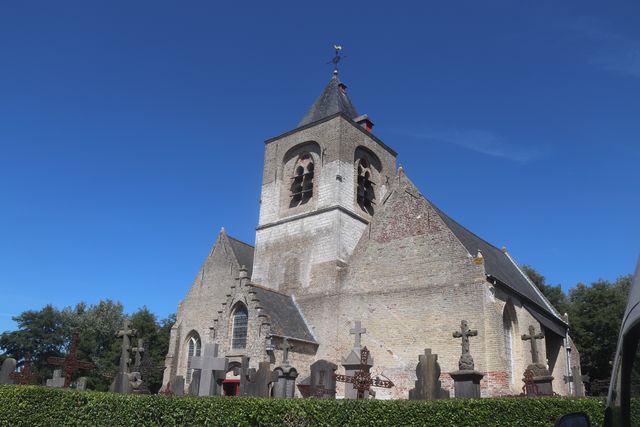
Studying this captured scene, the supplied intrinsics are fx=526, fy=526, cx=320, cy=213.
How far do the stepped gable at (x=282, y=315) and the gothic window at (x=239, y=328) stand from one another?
0.93m

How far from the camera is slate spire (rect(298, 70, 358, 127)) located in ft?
90.5

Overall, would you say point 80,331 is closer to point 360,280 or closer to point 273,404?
point 360,280

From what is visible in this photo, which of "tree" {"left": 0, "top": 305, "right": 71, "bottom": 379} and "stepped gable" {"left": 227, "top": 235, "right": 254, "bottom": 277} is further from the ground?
"stepped gable" {"left": 227, "top": 235, "right": 254, "bottom": 277}

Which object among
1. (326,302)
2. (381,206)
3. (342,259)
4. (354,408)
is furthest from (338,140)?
(354,408)

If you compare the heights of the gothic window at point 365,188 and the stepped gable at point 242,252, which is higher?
the gothic window at point 365,188

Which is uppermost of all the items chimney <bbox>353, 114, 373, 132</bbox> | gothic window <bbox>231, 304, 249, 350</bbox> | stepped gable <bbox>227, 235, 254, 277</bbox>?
chimney <bbox>353, 114, 373, 132</bbox>

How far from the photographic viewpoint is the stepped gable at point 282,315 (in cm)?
2052

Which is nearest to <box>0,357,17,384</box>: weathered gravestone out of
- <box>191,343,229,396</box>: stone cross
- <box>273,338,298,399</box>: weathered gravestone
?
<box>191,343,229,396</box>: stone cross

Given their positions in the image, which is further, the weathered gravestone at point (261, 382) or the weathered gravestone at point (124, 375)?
the weathered gravestone at point (124, 375)

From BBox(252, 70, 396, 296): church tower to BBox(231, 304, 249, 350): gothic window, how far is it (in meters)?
3.33

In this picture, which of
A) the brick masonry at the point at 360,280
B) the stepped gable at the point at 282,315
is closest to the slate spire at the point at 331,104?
the brick masonry at the point at 360,280

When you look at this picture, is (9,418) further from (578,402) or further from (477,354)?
(477,354)

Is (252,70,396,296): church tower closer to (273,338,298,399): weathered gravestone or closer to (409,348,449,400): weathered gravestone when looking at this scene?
(273,338,298,399): weathered gravestone

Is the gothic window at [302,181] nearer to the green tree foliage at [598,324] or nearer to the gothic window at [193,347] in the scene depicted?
the gothic window at [193,347]
